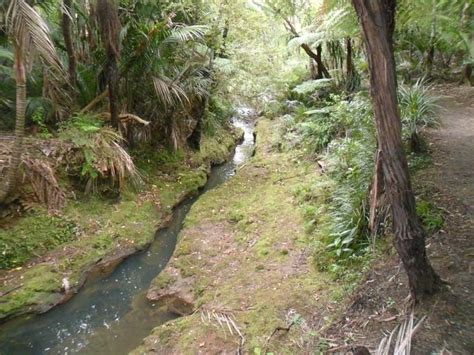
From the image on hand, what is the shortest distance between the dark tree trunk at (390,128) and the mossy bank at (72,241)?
455 centimetres

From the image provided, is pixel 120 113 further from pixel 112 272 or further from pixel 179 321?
pixel 179 321

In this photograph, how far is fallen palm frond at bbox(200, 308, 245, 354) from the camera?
4.17 metres

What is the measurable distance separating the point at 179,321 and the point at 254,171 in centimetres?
533

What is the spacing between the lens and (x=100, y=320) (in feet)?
16.9

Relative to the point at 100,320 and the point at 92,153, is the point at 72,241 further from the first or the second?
the point at 100,320

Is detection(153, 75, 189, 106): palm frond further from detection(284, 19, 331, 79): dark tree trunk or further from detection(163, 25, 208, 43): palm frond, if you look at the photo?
detection(284, 19, 331, 79): dark tree trunk

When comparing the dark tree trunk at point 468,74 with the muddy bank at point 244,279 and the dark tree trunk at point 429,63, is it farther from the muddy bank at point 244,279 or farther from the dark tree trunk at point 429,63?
the muddy bank at point 244,279

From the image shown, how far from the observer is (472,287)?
3.11m

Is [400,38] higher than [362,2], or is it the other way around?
[400,38]

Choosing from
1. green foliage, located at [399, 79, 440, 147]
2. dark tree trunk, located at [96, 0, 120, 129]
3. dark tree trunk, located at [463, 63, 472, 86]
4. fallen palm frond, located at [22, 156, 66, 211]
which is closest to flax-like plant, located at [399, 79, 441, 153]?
green foliage, located at [399, 79, 440, 147]

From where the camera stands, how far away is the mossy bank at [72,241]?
5.31 meters

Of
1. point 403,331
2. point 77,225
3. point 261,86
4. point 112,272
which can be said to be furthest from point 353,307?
point 261,86

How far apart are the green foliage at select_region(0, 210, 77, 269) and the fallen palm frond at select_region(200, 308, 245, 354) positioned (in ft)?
9.47

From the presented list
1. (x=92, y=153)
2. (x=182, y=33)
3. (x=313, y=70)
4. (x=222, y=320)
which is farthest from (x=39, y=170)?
(x=313, y=70)
